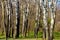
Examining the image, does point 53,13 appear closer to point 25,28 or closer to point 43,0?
point 43,0

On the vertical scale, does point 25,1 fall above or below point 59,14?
above

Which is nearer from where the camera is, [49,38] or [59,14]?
[49,38]

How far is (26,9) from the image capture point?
925 inches

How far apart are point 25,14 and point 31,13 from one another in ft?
13.0

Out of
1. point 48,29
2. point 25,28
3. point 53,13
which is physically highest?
point 53,13

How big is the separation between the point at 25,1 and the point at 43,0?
11.6 m

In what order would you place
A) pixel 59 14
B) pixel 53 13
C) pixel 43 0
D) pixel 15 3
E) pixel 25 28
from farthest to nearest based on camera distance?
pixel 59 14
pixel 25 28
pixel 15 3
pixel 43 0
pixel 53 13

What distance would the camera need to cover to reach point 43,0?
40.7 feet

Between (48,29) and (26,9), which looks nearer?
(48,29)

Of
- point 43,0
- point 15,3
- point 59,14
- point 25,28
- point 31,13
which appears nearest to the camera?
point 43,0

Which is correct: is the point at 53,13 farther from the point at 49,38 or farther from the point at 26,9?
the point at 26,9

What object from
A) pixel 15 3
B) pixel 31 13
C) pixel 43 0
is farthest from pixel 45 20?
pixel 31 13

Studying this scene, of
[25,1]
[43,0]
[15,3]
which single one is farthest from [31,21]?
[43,0]

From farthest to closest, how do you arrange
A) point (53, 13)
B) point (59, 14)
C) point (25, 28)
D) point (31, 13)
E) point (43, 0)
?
point (59, 14)
point (31, 13)
point (25, 28)
point (43, 0)
point (53, 13)
